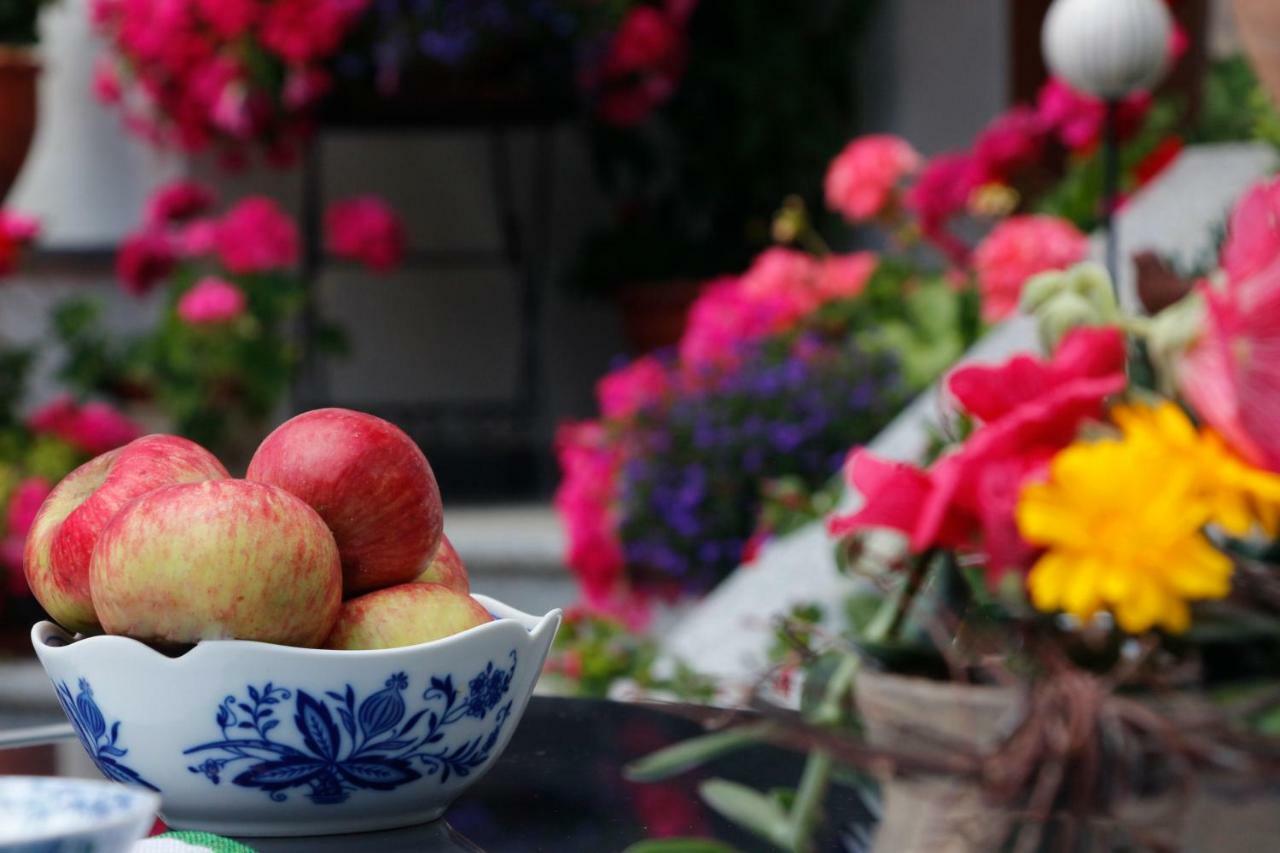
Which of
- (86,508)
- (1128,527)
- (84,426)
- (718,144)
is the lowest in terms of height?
(84,426)

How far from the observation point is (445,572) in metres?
0.93

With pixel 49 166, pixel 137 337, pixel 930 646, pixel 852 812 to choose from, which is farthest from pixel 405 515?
pixel 49 166

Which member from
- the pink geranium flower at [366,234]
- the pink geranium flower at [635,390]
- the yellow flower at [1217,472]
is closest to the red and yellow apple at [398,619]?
the yellow flower at [1217,472]

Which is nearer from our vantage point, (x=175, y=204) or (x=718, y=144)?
(x=175, y=204)

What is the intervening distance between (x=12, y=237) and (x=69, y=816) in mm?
3600

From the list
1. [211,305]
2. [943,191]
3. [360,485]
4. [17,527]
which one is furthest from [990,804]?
[211,305]

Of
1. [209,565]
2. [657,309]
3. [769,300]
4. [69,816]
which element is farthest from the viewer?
[657,309]

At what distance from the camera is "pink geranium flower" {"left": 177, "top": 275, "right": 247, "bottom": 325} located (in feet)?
13.0

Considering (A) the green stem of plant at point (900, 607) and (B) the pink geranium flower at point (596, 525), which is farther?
(B) the pink geranium flower at point (596, 525)

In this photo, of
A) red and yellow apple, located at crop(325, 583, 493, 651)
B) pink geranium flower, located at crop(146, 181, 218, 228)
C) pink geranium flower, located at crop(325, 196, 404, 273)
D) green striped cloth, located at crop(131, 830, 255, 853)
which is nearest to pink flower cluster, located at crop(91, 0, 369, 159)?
pink geranium flower, located at crop(146, 181, 218, 228)

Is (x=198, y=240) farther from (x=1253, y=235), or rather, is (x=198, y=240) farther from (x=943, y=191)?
(x=1253, y=235)

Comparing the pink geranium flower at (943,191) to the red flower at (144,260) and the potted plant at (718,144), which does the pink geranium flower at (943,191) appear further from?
the red flower at (144,260)

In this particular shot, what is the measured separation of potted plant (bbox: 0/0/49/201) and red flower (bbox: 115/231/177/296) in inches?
12.1

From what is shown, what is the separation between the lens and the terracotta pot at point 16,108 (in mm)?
4020
